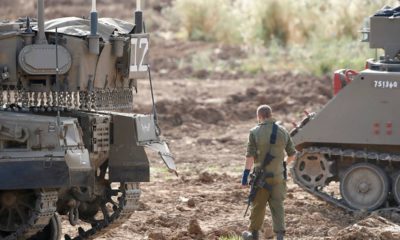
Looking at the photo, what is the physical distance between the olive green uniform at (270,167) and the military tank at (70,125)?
81 centimetres

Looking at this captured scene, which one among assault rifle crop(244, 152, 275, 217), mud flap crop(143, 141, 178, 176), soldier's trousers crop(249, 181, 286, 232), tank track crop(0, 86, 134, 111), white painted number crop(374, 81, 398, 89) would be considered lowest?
soldier's trousers crop(249, 181, 286, 232)

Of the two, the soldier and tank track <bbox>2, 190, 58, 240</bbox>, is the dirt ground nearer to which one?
the soldier

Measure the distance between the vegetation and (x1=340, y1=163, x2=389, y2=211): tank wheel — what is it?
11125 mm

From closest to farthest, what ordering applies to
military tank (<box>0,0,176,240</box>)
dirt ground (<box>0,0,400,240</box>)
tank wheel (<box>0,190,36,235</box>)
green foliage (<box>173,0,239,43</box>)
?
military tank (<box>0,0,176,240</box>) < tank wheel (<box>0,190,36,235</box>) < dirt ground (<box>0,0,400,240</box>) < green foliage (<box>173,0,239,43</box>)

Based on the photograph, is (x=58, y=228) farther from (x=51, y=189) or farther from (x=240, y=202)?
(x=240, y=202)

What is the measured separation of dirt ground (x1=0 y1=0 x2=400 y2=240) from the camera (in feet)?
45.6

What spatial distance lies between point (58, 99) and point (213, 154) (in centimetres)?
895

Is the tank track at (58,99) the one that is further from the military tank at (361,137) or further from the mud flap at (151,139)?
the military tank at (361,137)

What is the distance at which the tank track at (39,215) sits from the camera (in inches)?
459

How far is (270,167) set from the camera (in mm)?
12336

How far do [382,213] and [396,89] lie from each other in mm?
1445

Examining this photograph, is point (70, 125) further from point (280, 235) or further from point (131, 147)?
point (280, 235)

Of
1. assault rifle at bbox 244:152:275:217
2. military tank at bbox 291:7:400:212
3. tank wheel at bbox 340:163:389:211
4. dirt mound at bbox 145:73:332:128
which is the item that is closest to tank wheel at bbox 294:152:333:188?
military tank at bbox 291:7:400:212

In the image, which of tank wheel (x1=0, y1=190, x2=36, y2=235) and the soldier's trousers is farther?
the soldier's trousers
